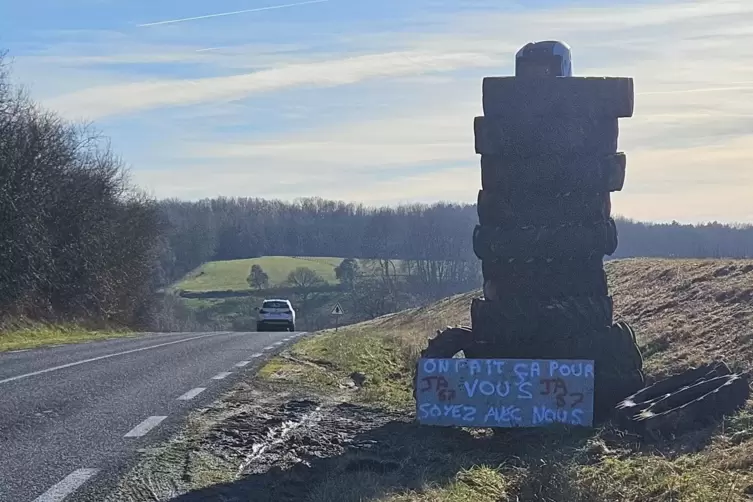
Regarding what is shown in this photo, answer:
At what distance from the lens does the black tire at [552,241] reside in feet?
32.0

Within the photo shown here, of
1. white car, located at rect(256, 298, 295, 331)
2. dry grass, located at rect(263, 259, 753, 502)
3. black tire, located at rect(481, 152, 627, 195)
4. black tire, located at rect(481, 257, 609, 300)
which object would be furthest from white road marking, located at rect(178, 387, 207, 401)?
white car, located at rect(256, 298, 295, 331)

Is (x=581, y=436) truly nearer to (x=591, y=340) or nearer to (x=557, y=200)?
(x=591, y=340)

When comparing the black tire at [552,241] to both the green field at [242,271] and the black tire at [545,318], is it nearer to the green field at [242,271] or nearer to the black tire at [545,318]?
the black tire at [545,318]

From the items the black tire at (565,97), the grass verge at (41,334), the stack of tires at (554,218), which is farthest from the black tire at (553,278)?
the grass verge at (41,334)

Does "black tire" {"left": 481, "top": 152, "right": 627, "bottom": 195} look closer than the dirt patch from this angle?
No

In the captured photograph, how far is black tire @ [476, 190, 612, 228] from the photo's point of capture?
972 cm

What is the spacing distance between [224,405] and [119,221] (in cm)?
4045

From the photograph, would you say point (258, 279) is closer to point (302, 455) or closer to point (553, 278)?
point (553, 278)

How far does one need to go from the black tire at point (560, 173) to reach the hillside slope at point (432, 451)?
2422 mm

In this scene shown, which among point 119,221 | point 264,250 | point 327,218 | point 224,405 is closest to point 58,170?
point 119,221

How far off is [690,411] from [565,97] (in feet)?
11.1

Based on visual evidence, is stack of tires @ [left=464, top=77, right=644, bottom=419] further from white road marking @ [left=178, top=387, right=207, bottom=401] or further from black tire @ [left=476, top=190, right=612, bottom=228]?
white road marking @ [left=178, top=387, right=207, bottom=401]

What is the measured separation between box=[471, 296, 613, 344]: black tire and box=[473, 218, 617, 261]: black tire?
1.55 feet

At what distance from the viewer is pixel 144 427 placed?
869 cm
